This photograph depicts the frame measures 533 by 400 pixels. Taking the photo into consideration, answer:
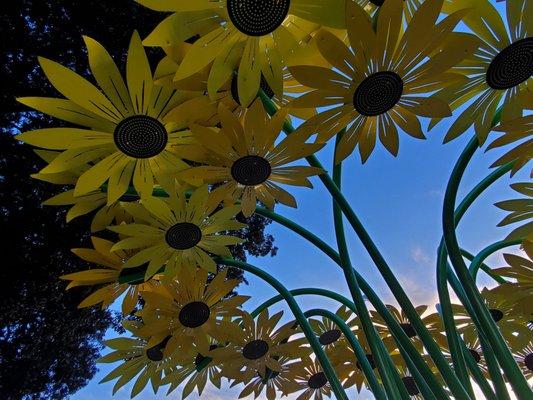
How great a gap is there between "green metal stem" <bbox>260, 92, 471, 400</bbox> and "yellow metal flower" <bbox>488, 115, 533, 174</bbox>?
1.00 m

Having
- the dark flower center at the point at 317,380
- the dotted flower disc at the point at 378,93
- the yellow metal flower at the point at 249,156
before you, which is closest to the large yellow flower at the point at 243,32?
the yellow metal flower at the point at 249,156

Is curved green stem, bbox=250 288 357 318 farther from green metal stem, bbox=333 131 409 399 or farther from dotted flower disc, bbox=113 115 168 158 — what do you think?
dotted flower disc, bbox=113 115 168 158

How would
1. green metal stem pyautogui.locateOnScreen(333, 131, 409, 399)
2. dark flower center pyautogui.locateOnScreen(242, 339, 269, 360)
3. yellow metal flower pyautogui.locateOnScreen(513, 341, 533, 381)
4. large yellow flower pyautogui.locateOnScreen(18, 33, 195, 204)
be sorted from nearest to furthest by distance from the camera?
1. large yellow flower pyautogui.locateOnScreen(18, 33, 195, 204)
2. green metal stem pyautogui.locateOnScreen(333, 131, 409, 399)
3. dark flower center pyautogui.locateOnScreen(242, 339, 269, 360)
4. yellow metal flower pyautogui.locateOnScreen(513, 341, 533, 381)

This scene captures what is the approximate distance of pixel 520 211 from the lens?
140 inches

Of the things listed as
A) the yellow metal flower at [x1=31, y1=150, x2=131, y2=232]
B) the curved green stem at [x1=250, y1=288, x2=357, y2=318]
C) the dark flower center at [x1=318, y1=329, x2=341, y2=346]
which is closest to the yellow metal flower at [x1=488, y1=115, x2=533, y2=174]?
the curved green stem at [x1=250, y1=288, x2=357, y2=318]

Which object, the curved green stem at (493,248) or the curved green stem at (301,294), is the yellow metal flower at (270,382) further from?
the curved green stem at (493,248)

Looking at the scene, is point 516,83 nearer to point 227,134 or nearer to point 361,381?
point 227,134

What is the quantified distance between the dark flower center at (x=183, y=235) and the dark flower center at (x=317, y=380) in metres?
3.18

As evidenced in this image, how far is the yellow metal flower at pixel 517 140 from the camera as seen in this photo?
7.87 ft

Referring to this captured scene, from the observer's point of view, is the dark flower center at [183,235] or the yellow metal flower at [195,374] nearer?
the dark flower center at [183,235]

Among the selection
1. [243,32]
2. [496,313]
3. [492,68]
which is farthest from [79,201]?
[496,313]

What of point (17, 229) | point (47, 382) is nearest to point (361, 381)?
point (17, 229)

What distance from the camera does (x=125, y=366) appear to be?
169 inches

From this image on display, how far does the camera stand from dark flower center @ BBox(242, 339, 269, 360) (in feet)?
14.4
